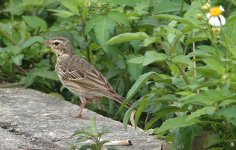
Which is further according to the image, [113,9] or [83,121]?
[113,9]

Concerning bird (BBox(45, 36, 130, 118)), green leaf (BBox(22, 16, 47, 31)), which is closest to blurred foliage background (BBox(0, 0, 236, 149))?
green leaf (BBox(22, 16, 47, 31))

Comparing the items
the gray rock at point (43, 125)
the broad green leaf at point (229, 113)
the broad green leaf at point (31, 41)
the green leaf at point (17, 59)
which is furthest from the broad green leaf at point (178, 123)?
the broad green leaf at point (31, 41)

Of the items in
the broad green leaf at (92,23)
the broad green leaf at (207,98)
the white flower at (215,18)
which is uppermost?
the white flower at (215,18)

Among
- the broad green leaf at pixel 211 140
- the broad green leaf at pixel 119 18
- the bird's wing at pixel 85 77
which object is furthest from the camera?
the bird's wing at pixel 85 77

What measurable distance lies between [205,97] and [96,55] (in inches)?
162

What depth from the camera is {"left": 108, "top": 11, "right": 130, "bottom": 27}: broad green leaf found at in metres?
8.81

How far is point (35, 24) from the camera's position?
1019 centimetres

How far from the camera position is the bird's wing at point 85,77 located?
9.08m

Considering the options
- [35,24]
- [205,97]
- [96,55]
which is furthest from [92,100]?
[205,97]

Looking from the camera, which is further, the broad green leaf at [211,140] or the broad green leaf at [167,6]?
the broad green leaf at [167,6]

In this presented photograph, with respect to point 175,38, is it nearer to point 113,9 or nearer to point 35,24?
point 113,9

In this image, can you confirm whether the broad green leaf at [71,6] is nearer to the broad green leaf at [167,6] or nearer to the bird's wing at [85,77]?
the bird's wing at [85,77]

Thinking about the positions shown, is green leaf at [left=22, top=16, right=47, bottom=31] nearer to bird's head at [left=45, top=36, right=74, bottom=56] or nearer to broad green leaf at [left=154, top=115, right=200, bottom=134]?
bird's head at [left=45, top=36, right=74, bottom=56]

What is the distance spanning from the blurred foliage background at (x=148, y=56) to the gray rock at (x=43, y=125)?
0.84 ft
